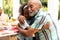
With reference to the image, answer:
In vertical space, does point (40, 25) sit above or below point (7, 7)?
below

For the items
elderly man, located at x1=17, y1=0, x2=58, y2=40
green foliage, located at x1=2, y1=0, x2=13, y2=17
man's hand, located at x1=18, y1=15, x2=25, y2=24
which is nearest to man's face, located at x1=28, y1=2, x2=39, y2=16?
elderly man, located at x1=17, y1=0, x2=58, y2=40

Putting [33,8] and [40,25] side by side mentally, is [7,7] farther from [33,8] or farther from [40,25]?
[40,25]

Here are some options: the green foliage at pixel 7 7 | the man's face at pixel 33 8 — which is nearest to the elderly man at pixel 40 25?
the man's face at pixel 33 8

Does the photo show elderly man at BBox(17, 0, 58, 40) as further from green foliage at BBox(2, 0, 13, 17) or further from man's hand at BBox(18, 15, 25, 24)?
green foliage at BBox(2, 0, 13, 17)

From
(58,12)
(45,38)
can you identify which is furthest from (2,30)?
(58,12)

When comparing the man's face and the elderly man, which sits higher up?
the man's face

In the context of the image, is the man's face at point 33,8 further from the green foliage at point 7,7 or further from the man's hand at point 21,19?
the green foliage at point 7,7

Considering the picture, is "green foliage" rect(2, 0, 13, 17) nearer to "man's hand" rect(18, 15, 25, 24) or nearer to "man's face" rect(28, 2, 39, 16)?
"man's hand" rect(18, 15, 25, 24)

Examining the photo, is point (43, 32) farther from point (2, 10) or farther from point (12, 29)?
point (2, 10)

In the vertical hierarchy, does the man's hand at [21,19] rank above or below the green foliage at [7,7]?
below

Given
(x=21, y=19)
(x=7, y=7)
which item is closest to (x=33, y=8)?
(x=21, y=19)

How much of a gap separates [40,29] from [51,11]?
74 centimetres

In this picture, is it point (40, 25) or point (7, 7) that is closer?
point (40, 25)

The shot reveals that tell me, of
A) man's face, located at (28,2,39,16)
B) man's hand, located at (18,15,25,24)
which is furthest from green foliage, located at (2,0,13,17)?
man's face, located at (28,2,39,16)
